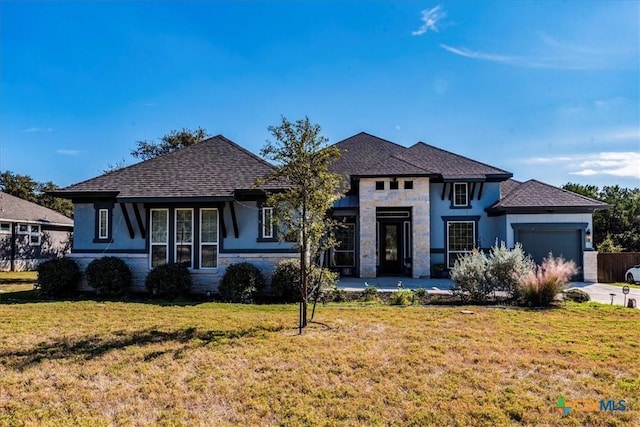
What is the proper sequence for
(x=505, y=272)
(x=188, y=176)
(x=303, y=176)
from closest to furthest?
(x=303, y=176)
(x=505, y=272)
(x=188, y=176)

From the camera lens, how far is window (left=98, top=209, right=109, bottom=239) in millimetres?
13289

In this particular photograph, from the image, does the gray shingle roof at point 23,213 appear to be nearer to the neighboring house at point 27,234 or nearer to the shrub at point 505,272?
the neighboring house at point 27,234

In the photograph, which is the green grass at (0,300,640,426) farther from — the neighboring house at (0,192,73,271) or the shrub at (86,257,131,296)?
the neighboring house at (0,192,73,271)


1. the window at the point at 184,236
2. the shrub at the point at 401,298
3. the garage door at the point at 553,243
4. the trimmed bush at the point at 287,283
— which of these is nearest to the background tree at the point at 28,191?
the window at the point at 184,236

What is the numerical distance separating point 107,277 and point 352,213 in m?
10.5

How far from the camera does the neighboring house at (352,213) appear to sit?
12.9 meters

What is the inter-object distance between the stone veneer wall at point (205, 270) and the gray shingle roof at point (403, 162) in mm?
6720

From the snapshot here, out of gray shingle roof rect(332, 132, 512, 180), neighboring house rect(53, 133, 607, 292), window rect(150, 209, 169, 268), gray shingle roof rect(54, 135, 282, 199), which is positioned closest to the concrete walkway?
neighboring house rect(53, 133, 607, 292)

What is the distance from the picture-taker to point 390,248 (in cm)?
1917

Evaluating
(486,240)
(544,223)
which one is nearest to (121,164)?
(486,240)

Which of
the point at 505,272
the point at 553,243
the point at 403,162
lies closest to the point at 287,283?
the point at 505,272

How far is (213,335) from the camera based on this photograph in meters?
7.20

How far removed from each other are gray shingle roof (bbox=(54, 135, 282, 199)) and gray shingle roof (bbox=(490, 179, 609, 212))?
10.6 m

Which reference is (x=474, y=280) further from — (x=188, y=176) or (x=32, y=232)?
(x=32, y=232)
